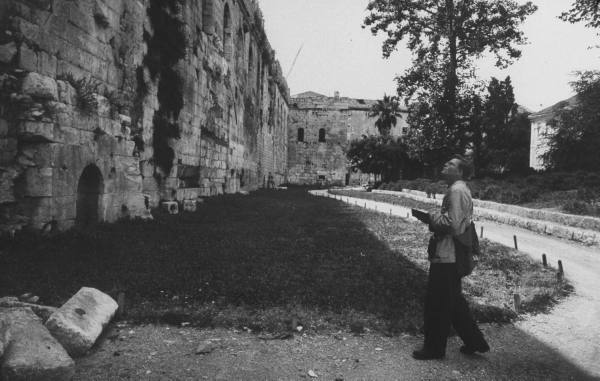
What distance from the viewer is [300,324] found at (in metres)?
4.50

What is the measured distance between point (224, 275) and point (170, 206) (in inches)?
236

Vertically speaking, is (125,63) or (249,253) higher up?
(125,63)

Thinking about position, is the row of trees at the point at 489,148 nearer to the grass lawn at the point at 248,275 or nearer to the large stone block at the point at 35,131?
the grass lawn at the point at 248,275

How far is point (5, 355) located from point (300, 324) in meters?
2.47

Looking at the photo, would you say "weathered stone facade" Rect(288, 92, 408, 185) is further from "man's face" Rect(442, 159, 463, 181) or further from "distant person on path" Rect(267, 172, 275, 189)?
"man's face" Rect(442, 159, 463, 181)

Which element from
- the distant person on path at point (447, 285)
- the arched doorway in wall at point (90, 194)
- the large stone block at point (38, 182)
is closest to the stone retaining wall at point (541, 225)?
the distant person on path at point (447, 285)

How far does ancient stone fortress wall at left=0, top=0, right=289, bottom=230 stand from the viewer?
6316mm

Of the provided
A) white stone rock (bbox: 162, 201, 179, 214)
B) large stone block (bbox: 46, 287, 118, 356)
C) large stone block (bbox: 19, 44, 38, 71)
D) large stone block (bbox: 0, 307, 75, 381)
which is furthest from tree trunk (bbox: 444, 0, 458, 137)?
large stone block (bbox: 0, 307, 75, 381)

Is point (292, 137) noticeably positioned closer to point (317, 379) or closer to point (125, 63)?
point (125, 63)

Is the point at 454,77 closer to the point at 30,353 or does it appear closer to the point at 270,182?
the point at 270,182

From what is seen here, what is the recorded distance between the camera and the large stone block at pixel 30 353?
2.93 m

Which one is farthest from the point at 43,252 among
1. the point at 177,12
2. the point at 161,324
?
the point at 177,12

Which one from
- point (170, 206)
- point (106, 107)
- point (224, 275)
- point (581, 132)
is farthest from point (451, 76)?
point (224, 275)

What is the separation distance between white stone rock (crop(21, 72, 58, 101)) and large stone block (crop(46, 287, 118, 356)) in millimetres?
3621
